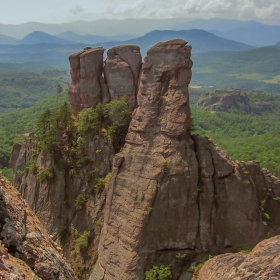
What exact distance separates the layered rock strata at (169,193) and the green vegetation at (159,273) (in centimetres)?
32

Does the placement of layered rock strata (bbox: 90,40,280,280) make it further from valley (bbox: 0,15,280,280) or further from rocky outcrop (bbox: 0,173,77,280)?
rocky outcrop (bbox: 0,173,77,280)

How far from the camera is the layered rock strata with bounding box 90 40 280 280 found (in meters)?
21.0

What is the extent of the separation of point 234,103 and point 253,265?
140 meters

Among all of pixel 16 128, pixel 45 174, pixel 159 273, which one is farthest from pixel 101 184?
pixel 16 128

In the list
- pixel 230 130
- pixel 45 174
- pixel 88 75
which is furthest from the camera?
pixel 230 130

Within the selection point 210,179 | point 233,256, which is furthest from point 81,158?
point 233,256

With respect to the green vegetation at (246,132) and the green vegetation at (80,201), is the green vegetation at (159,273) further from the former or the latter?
the green vegetation at (246,132)

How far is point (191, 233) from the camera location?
2148 cm

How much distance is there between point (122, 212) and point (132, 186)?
1736 mm

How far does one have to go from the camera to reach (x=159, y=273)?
66.5 feet

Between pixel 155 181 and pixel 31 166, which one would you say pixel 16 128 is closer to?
pixel 31 166

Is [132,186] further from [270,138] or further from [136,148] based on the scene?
[270,138]

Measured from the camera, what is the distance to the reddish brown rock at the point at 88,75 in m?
29.0

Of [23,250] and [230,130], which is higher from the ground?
[23,250]
